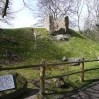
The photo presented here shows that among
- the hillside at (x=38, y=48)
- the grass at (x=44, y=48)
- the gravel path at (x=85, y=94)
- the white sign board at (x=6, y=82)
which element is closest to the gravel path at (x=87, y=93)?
the gravel path at (x=85, y=94)

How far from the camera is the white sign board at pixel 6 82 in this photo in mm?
5750

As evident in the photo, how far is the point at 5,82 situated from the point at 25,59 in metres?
7.91

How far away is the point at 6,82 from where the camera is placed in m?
5.84

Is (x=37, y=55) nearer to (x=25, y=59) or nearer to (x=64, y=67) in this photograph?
(x=25, y=59)

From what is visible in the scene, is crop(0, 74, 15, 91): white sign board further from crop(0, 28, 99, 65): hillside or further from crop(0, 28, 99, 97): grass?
crop(0, 28, 99, 65): hillside

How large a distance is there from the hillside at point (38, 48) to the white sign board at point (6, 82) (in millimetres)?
6537

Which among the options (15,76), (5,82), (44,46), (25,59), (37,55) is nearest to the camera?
(5,82)

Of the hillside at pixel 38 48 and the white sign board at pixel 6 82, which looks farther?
the hillside at pixel 38 48

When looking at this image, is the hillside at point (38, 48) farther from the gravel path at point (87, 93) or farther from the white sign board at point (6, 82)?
the white sign board at point (6, 82)

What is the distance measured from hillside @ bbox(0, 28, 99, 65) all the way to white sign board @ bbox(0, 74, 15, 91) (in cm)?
654

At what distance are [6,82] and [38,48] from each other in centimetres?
1062

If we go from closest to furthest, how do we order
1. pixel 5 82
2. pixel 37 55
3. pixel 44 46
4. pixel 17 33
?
1. pixel 5 82
2. pixel 37 55
3. pixel 44 46
4. pixel 17 33

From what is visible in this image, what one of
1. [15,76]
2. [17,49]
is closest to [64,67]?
[17,49]

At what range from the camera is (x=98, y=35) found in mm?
37625
